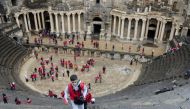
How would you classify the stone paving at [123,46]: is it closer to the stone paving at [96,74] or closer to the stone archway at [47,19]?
the stone paving at [96,74]

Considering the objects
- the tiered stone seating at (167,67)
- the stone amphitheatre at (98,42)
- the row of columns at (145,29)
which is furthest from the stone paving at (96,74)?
the row of columns at (145,29)

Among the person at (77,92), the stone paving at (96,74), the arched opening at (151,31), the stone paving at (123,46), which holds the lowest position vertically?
the stone paving at (96,74)

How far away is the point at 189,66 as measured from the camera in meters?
28.8

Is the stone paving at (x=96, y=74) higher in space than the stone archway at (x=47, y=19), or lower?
lower

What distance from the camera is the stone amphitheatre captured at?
31.3 m

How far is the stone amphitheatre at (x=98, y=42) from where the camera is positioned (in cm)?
3127

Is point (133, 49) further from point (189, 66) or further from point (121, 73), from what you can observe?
point (189, 66)

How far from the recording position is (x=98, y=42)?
41.3 metres

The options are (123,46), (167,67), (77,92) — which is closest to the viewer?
(77,92)

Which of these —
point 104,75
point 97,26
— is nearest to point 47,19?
point 97,26

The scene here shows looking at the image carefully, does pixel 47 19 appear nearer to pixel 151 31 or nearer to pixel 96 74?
pixel 96 74

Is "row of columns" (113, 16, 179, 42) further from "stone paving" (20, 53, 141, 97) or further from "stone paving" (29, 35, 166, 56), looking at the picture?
"stone paving" (20, 53, 141, 97)

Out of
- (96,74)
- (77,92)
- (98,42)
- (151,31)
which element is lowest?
(96,74)

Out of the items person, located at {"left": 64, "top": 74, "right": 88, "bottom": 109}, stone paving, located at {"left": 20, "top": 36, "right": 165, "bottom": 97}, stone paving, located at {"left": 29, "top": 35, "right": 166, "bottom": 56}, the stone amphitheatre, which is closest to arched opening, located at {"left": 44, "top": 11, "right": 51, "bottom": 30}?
the stone amphitheatre
